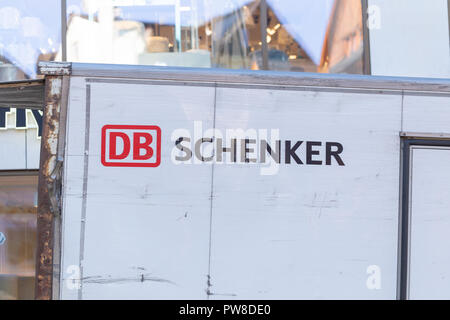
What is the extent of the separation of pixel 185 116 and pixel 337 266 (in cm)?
162

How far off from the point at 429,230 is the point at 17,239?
5767mm

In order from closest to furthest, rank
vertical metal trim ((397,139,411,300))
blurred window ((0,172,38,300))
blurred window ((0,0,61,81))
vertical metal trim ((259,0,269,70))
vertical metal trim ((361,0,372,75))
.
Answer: vertical metal trim ((397,139,411,300)), vertical metal trim ((259,0,269,70)), vertical metal trim ((361,0,372,75)), blurred window ((0,0,61,81)), blurred window ((0,172,38,300))

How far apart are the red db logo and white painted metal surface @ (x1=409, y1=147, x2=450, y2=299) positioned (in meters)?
2.01

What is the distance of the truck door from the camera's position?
4.86 meters

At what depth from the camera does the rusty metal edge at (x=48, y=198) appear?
4.64m

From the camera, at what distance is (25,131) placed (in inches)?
324

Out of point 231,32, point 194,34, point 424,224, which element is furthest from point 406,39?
point 424,224

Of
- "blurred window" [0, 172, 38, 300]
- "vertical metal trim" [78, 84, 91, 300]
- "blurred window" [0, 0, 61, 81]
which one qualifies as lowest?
"blurred window" [0, 172, 38, 300]

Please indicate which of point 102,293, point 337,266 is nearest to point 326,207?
point 337,266

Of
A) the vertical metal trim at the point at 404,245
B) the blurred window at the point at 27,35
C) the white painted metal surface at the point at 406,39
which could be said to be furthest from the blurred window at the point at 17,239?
the vertical metal trim at the point at 404,245

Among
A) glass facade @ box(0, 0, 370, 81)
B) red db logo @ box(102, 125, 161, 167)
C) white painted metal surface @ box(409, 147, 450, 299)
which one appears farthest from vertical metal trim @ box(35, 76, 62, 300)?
glass facade @ box(0, 0, 370, 81)

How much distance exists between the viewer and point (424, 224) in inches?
192

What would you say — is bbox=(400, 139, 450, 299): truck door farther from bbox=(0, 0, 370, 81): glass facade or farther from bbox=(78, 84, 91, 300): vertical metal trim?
bbox=(0, 0, 370, 81): glass facade

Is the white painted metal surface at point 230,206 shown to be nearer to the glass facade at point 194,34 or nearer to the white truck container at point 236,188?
the white truck container at point 236,188
